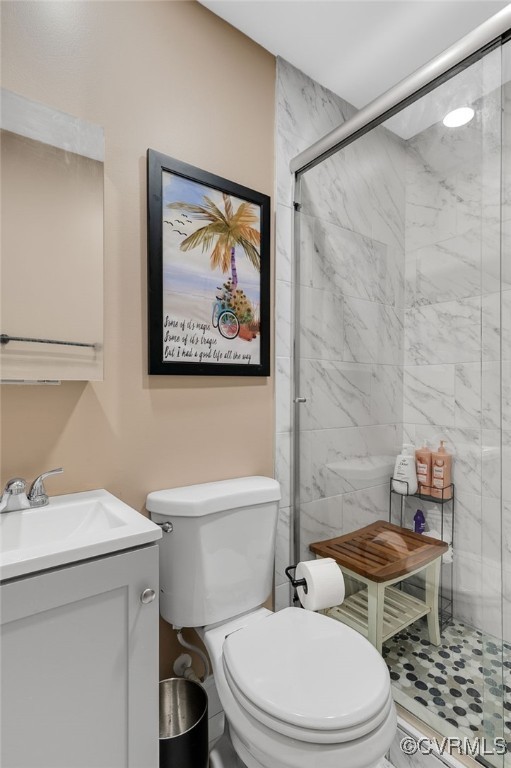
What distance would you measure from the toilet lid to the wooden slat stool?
28 centimetres

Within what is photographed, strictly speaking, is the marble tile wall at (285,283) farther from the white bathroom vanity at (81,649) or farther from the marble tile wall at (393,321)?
the white bathroom vanity at (81,649)

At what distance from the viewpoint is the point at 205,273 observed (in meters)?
1.44

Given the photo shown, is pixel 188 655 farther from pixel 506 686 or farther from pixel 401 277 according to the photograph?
pixel 401 277

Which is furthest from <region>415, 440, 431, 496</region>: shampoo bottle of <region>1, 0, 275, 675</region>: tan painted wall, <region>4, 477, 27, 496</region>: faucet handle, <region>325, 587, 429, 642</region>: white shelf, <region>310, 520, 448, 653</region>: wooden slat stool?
<region>4, 477, 27, 496</region>: faucet handle

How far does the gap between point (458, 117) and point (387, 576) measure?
4.83ft

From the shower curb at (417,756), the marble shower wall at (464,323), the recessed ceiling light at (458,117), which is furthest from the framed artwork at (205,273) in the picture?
the shower curb at (417,756)

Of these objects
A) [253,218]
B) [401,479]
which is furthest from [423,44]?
[401,479]

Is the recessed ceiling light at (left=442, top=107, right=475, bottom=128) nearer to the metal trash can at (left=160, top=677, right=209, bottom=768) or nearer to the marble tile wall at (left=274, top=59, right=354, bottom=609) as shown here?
the marble tile wall at (left=274, top=59, right=354, bottom=609)

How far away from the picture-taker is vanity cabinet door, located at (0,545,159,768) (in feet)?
2.49

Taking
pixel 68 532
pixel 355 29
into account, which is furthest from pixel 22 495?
pixel 355 29

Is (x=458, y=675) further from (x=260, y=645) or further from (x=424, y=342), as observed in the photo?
(x=424, y=342)

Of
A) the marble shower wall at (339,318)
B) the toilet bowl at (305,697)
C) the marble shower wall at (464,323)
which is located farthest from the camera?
the marble shower wall at (339,318)

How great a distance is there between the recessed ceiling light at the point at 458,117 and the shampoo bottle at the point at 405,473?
101 centimetres

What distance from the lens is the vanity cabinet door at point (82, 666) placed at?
29.9 inches
